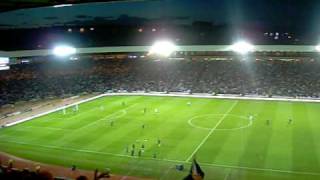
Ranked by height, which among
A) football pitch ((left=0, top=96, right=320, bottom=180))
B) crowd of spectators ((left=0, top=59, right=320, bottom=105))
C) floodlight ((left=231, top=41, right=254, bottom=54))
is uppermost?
floodlight ((left=231, top=41, right=254, bottom=54))

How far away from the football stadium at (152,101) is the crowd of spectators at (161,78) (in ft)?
0.61

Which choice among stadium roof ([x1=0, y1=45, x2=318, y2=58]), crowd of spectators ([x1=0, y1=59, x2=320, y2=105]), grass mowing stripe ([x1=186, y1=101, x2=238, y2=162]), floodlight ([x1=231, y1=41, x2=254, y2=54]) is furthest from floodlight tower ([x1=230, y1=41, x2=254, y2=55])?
grass mowing stripe ([x1=186, y1=101, x2=238, y2=162])

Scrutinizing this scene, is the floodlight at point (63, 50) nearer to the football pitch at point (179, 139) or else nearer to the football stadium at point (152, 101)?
the football stadium at point (152, 101)

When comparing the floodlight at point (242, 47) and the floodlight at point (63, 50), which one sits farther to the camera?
the floodlight at point (63, 50)

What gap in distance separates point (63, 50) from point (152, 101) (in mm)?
15668

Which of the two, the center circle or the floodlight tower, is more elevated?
the floodlight tower

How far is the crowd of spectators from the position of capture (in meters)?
62.7

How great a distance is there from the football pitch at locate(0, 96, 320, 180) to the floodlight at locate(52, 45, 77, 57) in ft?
40.2

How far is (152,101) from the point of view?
5650 cm

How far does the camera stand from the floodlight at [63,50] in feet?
197

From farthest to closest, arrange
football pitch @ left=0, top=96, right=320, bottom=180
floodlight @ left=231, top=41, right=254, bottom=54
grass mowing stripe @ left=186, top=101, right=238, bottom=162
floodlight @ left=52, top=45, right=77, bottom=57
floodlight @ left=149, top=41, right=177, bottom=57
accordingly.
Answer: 1. floodlight @ left=52, top=45, right=77, bottom=57
2. floodlight @ left=149, top=41, right=177, bottom=57
3. floodlight @ left=231, top=41, right=254, bottom=54
4. grass mowing stripe @ left=186, top=101, right=238, bottom=162
5. football pitch @ left=0, top=96, right=320, bottom=180

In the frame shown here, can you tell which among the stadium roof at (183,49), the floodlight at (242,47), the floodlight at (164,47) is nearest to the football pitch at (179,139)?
the floodlight at (242,47)

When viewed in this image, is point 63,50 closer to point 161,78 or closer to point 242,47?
point 161,78

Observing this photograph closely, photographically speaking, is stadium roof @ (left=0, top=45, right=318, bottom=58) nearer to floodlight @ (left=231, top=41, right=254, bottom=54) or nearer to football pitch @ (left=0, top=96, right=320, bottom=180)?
floodlight @ (left=231, top=41, right=254, bottom=54)
